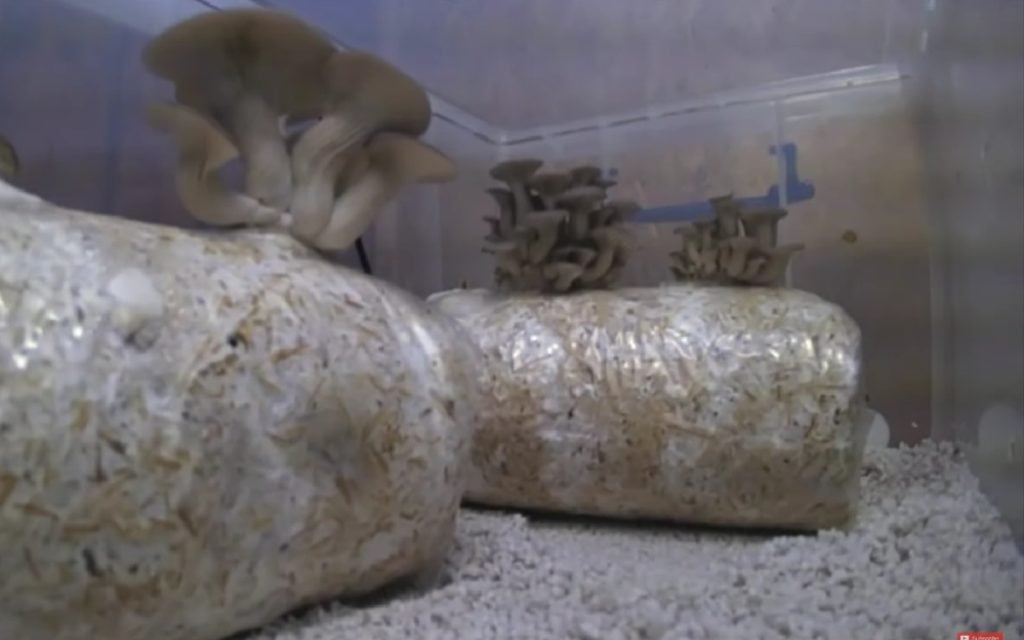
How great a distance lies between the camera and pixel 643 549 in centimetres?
115

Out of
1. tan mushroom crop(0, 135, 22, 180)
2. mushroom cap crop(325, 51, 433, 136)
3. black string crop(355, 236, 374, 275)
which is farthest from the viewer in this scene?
black string crop(355, 236, 374, 275)

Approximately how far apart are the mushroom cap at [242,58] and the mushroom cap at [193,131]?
73 mm

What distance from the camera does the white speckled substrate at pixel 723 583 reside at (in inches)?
26.6

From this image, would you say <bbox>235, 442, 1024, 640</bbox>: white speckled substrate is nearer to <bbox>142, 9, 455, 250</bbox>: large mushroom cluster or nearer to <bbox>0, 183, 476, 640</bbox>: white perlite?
<bbox>0, 183, 476, 640</bbox>: white perlite

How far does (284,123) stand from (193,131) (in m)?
0.21

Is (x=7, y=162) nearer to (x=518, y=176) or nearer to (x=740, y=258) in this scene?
(x=518, y=176)

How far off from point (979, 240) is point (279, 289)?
3.12ft

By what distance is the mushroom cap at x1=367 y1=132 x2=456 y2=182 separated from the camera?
1035 millimetres

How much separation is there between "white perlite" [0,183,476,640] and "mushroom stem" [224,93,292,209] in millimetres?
86

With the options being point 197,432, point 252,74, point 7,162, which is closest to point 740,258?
point 252,74

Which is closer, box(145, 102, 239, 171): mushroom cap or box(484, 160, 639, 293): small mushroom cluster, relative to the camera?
box(145, 102, 239, 171): mushroom cap

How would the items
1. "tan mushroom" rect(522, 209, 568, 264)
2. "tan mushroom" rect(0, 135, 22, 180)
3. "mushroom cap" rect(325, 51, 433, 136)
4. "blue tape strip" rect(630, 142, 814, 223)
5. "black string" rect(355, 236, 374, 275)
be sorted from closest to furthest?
"tan mushroom" rect(0, 135, 22, 180) → "mushroom cap" rect(325, 51, 433, 136) → "tan mushroom" rect(522, 209, 568, 264) → "black string" rect(355, 236, 374, 275) → "blue tape strip" rect(630, 142, 814, 223)

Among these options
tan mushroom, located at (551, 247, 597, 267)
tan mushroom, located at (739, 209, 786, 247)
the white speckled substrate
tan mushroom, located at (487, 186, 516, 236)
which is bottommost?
the white speckled substrate

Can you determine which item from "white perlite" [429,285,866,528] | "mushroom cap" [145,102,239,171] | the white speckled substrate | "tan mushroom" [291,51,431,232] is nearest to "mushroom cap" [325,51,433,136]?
"tan mushroom" [291,51,431,232]
